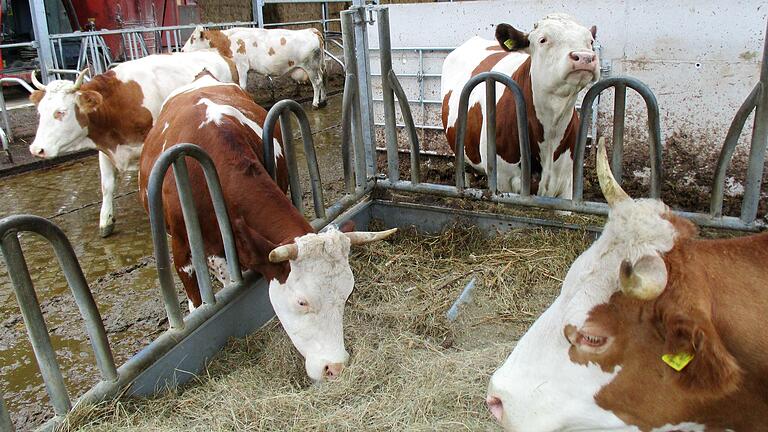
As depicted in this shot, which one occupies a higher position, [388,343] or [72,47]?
[72,47]

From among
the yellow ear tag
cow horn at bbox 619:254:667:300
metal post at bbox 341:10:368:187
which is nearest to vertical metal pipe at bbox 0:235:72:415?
cow horn at bbox 619:254:667:300

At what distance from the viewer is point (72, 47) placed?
11117 mm

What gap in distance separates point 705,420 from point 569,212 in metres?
2.79

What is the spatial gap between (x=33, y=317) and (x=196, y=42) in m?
9.40

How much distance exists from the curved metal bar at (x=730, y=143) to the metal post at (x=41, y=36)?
7.85 meters

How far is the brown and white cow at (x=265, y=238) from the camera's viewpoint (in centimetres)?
286

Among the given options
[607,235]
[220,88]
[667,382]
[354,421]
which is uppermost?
[220,88]

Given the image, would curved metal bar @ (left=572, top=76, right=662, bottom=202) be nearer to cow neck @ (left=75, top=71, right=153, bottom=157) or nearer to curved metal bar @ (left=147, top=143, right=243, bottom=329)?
curved metal bar @ (left=147, top=143, right=243, bottom=329)

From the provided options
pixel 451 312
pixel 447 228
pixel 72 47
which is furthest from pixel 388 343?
pixel 72 47

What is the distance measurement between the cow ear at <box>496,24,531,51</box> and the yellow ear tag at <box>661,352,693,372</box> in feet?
9.50

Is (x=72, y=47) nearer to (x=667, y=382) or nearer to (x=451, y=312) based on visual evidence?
(x=451, y=312)

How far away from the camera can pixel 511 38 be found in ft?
13.5

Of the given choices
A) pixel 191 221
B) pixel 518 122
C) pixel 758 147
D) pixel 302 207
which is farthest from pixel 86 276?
pixel 758 147

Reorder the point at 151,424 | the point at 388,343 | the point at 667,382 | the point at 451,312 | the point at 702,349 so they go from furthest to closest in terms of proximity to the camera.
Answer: the point at 451,312
the point at 388,343
the point at 151,424
the point at 667,382
the point at 702,349
